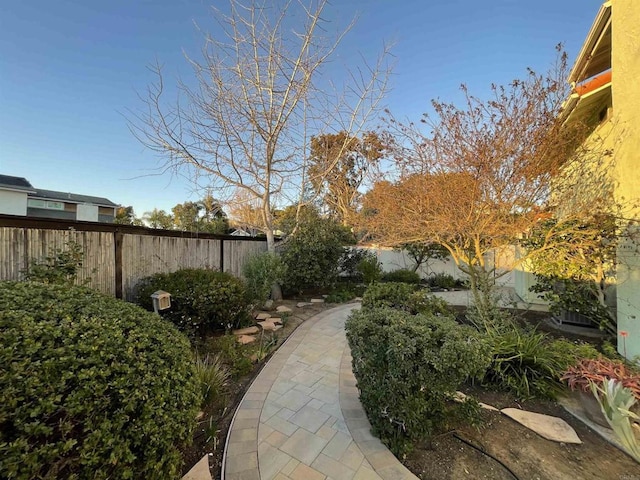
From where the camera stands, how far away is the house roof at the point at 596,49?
14.7ft

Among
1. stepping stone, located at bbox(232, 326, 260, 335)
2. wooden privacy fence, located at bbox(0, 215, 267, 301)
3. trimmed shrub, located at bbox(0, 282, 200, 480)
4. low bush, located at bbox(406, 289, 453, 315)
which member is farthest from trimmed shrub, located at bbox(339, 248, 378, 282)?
trimmed shrub, located at bbox(0, 282, 200, 480)

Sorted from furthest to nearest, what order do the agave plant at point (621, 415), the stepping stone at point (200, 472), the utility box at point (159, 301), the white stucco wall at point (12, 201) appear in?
the white stucco wall at point (12, 201)
the utility box at point (159, 301)
the stepping stone at point (200, 472)
the agave plant at point (621, 415)

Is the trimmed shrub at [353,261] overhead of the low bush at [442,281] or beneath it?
overhead

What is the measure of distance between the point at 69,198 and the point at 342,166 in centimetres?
2079

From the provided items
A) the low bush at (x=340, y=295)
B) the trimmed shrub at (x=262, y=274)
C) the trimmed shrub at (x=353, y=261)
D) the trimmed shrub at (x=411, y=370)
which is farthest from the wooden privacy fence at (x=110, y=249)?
the trimmed shrub at (x=353, y=261)

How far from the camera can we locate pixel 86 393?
4.88 ft

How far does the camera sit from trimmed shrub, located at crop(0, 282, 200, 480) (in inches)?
50.4

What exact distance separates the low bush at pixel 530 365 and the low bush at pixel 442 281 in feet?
25.0

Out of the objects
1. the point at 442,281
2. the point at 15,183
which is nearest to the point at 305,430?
the point at 442,281

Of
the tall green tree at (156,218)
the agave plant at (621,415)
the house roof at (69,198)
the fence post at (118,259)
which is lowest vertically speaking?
the agave plant at (621,415)

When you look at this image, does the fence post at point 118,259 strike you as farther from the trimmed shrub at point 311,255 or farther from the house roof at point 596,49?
the house roof at point 596,49

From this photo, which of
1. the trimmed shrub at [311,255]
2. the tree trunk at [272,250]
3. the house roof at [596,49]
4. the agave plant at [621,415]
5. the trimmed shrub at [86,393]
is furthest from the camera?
the trimmed shrub at [311,255]

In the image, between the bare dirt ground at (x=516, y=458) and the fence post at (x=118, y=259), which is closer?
the bare dirt ground at (x=516, y=458)

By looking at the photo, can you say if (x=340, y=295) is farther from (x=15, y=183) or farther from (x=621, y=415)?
(x=15, y=183)
